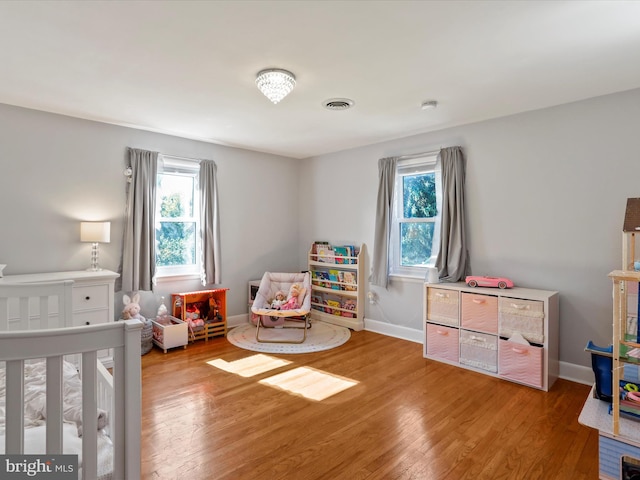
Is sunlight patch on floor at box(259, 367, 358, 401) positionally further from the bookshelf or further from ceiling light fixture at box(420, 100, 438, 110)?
ceiling light fixture at box(420, 100, 438, 110)

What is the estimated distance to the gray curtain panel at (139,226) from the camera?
3.81 meters

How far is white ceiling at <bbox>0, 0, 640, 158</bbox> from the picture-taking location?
73.1 inches

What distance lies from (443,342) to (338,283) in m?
1.69

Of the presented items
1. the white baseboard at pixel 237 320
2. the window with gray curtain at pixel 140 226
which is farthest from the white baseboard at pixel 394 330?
the window with gray curtain at pixel 140 226

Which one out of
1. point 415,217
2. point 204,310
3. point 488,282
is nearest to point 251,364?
point 204,310

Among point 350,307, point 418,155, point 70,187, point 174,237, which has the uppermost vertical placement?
point 418,155

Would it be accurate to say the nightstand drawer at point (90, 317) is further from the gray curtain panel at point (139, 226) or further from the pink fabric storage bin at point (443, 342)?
the pink fabric storage bin at point (443, 342)

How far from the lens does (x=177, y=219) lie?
438 cm

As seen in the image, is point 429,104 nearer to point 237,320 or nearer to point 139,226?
point 139,226

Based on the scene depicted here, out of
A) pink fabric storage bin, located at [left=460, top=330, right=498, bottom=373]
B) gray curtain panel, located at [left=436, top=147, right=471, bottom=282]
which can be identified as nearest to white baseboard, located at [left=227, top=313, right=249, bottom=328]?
gray curtain panel, located at [left=436, top=147, right=471, bottom=282]

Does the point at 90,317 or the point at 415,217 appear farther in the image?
the point at 415,217

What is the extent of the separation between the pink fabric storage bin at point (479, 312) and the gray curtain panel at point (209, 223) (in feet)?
9.47

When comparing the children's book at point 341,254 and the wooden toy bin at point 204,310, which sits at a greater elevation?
the children's book at point 341,254

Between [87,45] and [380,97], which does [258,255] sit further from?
[87,45]
